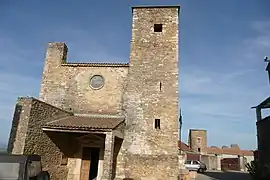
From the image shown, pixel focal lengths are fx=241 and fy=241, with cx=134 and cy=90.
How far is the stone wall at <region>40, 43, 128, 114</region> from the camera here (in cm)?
1455

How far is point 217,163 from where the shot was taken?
3559cm

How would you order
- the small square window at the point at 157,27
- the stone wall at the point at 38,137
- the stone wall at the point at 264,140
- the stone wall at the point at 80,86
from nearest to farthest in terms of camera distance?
the stone wall at the point at 38,137 < the stone wall at the point at 264,140 < the stone wall at the point at 80,86 < the small square window at the point at 157,27

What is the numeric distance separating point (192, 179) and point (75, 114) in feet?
28.9

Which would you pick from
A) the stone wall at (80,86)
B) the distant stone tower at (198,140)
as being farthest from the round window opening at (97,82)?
the distant stone tower at (198,140)

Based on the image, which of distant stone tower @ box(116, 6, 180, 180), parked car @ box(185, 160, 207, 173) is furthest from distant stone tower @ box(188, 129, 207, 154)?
distant stone tower @ box(116, 6, 180, 180)

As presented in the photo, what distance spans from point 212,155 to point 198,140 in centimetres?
314

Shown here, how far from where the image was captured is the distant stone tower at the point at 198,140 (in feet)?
127

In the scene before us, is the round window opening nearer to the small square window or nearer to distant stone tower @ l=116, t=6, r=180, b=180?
distant stone tower @ l=116, t=6, r=180, b=180

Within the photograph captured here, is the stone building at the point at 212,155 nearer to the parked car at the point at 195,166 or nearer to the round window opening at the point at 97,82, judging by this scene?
the parked car at the point at 195,166

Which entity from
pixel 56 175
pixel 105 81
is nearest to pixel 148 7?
pixel 105 81

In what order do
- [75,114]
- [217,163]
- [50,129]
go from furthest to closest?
[217,163]
[75,114]
[50,129]

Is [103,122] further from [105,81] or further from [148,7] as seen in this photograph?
[148,7]

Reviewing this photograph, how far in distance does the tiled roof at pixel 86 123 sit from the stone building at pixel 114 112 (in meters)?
0.05

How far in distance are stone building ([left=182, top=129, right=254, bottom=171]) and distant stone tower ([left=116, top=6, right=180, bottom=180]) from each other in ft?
64.6
